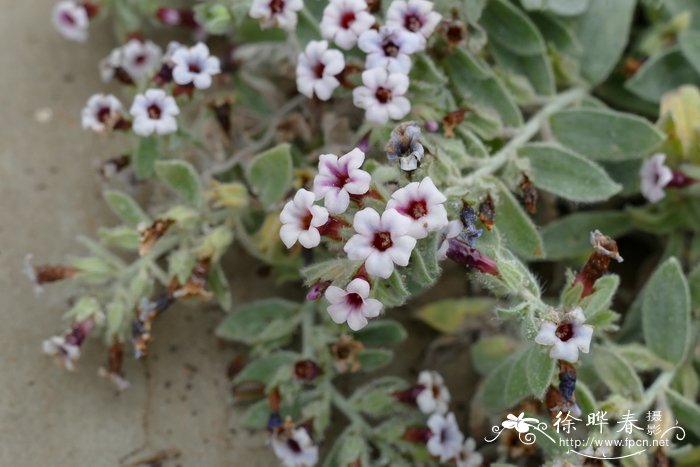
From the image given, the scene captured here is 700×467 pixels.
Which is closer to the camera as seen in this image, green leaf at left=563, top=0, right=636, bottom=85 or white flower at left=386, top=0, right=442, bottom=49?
white flower at left=386, top=0, right=442, bottom=49

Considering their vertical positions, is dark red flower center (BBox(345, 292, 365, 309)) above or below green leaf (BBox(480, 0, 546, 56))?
below

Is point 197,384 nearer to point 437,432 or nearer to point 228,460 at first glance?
point 228,460

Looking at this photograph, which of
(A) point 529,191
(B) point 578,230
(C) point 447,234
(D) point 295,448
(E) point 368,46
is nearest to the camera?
(C) point 447,234

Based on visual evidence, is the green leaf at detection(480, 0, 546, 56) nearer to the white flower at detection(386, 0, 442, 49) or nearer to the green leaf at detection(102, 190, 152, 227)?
the white flower at detection(386, 0, 442, 49)

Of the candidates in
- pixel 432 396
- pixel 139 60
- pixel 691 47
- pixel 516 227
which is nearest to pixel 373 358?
pixel 432 396

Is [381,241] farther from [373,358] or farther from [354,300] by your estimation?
[373,358]

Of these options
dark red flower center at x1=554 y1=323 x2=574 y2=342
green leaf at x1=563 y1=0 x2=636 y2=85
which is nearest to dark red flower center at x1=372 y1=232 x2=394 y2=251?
dark red flower center at x1=554 y1=323 x2=574 y2=342

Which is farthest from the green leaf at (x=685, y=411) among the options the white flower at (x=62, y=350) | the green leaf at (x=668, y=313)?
the white flower at (x=62, y=350)
